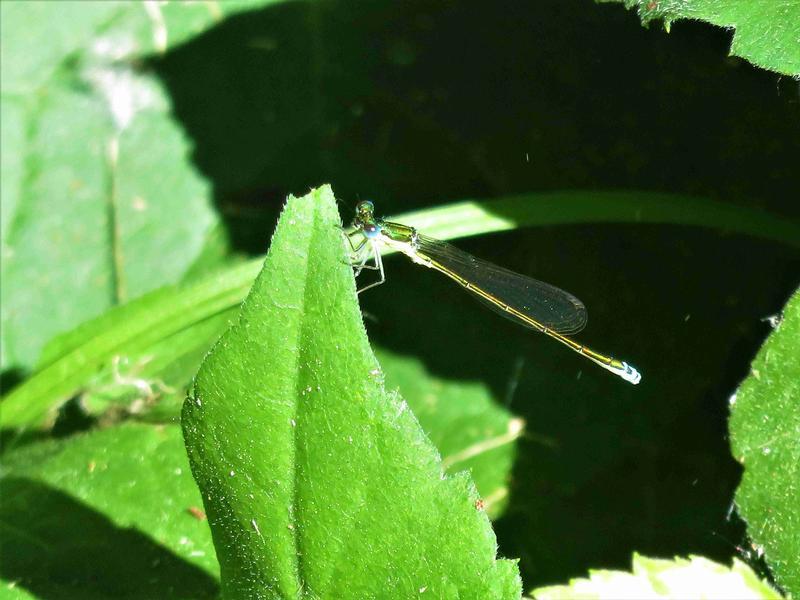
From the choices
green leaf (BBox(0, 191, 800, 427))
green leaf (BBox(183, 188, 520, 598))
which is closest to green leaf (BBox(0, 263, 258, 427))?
green leaf (BBox(0, 191, 800, 427))

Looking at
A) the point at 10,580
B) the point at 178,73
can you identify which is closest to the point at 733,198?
the point at 178,73

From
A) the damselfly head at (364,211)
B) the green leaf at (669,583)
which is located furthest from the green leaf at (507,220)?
the green leaf at (669,583)

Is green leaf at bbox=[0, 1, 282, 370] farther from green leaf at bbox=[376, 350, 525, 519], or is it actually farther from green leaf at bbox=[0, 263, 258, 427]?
green leaf at bbox=[376, 350, 525, 519]

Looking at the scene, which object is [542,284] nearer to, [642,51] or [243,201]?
[642,51]

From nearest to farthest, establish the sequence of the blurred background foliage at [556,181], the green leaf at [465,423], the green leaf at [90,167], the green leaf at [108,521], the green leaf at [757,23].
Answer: the green leaf at [757,23]
the green leaf at [108,521]
the blurred background foliage at [556,181]
the green leaf at [465,423]
the green leaf at [90,167]

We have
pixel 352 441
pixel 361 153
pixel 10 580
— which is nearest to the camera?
pixel 352 441

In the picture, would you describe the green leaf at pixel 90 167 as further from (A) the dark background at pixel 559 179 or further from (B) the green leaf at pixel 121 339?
(B) the green leaf at pixel 121 339
